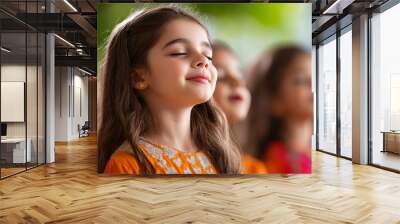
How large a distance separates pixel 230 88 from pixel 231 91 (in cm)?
5

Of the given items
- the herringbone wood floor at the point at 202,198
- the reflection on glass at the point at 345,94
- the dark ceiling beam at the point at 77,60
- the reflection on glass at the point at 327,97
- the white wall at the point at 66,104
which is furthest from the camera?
the white wall at the point at 66,104

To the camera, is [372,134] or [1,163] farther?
[372,134]

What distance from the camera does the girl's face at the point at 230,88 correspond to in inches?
251

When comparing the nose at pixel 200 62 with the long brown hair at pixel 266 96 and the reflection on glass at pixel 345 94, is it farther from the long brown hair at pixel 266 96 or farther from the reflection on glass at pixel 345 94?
the reflection on glass at pixel 345 94

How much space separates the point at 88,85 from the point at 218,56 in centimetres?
1686

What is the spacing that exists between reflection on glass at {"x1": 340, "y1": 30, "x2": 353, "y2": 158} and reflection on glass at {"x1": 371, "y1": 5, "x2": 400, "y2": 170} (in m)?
0.88

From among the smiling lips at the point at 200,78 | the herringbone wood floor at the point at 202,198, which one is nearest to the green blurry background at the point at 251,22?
the smiling lips at the point at 200,78

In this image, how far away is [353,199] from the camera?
491cm

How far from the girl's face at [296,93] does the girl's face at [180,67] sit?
47.2 inches

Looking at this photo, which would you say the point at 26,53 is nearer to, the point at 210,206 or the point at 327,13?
the point at 210,206

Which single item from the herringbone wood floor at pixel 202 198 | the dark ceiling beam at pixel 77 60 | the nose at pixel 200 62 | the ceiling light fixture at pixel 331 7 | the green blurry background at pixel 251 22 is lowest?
the herringbone wood floor at pixel 202 198

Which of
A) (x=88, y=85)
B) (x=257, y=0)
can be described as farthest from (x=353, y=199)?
(x=88, y=85)

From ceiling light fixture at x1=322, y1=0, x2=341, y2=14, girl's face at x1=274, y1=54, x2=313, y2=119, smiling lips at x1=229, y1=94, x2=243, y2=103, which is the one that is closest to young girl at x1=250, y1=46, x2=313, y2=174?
girl's face at x1=274, y1=54, x2=313, y2=119

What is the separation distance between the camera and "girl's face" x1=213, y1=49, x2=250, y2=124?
20.9 feet
